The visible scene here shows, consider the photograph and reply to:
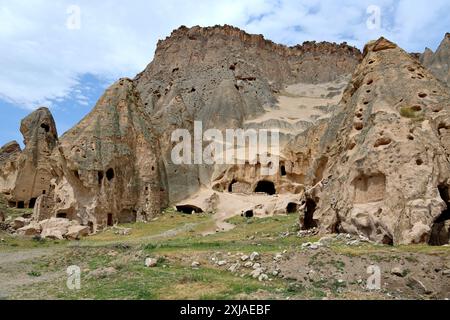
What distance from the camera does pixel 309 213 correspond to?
30359 millimetres

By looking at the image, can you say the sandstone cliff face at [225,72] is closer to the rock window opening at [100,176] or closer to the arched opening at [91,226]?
the rock window opening at [100,176]

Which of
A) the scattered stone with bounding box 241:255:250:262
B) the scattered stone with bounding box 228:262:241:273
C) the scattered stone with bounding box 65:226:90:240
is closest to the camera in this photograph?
the scattered stone with bounding box 228:262:241:273

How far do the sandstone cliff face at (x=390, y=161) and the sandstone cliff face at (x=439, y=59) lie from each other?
248 ft

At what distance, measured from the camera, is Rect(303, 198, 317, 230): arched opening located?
29.9 meters

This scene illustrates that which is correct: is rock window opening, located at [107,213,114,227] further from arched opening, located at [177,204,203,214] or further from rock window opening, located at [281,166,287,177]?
rock window opening, located at [281,166,287,177]

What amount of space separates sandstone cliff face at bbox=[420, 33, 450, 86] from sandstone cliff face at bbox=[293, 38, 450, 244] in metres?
75.6

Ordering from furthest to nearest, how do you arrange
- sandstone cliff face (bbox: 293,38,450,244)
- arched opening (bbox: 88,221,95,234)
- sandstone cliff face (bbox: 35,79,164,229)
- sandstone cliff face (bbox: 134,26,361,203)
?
1. sandstone cliff face (bbox: 134,26,361,203)
2. sandstone cliff face (bbox: 35,79,164,229)
3. arched opening (bbox: 88,221,95,234)
4. sandstone cliff face (bbox: 293,38,450,244)

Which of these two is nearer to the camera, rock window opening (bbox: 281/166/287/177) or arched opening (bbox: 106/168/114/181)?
arched opening (bbox: 106/168/114/181)

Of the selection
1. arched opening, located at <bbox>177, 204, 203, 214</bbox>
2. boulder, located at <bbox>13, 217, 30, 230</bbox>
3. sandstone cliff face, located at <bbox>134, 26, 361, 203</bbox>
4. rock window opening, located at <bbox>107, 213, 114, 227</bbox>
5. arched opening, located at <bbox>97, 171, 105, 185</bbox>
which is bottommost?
boulder, located at <bbox>13, 217, 30, 230</bbox>

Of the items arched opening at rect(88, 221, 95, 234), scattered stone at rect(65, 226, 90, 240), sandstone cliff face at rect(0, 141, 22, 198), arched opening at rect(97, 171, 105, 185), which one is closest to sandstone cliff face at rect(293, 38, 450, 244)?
scattered stone at rect(65, 226, 90, 240)

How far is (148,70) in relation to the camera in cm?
10344

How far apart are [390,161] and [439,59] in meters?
91.6

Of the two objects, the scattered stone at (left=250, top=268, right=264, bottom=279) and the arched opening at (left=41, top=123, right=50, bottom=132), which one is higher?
the arched opening at (left=41, top=123, right=50, bottom=132)
